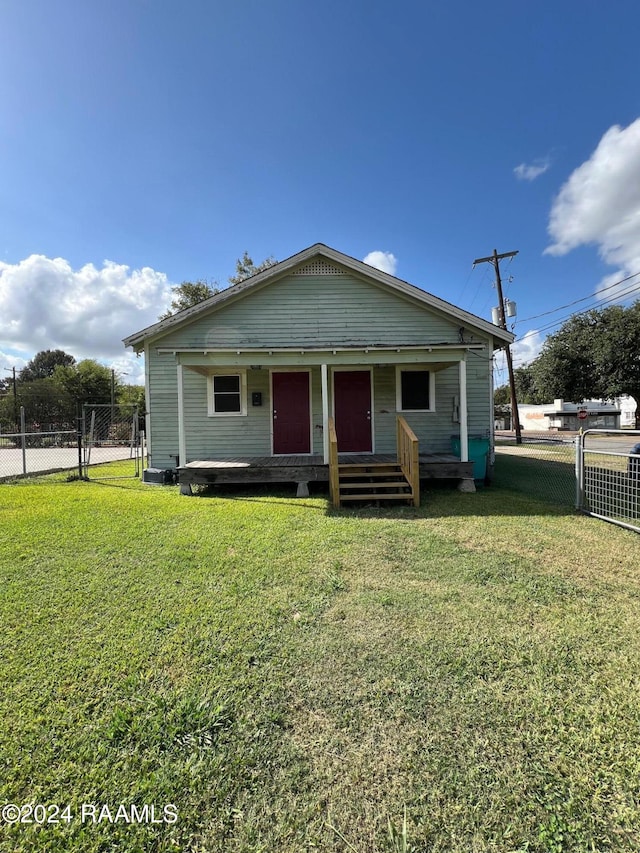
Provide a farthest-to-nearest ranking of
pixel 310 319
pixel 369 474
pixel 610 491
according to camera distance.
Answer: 1. pixel 310 319
2. pixel 369 474
3. pixel 610 491

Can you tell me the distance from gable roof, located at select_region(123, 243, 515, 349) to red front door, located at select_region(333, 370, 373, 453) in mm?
2262

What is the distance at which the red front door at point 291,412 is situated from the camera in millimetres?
9531

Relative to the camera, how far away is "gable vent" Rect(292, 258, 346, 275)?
9539 mm

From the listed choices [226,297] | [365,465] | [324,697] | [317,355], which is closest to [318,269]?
[226,297]

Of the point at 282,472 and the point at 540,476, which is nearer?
the point at 282,472

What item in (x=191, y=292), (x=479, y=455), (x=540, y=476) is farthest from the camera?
(x=191, y=292)

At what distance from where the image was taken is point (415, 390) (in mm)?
9672

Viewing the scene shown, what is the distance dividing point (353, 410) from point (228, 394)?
317 cm

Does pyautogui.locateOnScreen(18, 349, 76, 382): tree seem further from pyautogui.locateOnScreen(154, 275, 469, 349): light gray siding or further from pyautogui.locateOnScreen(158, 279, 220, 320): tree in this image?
pyautogui.locateOnScreen(154, 275, 469, 349): light gray siding

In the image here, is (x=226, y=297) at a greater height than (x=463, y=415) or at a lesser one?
greater

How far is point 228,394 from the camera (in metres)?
9.55

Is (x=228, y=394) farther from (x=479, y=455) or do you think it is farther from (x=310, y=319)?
(x=479, y=455)

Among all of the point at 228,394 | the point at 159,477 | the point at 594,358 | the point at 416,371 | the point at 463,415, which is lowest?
the point at 159,477

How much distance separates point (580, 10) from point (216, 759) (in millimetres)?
14244
